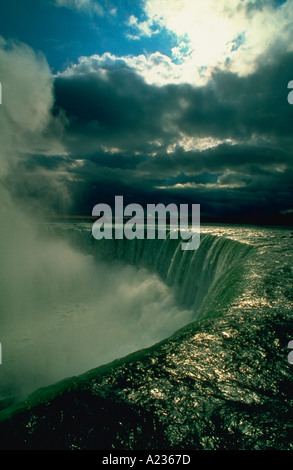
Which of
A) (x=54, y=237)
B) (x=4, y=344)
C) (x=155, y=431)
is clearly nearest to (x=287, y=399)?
(x=155, y=431)

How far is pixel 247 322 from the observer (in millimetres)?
2945

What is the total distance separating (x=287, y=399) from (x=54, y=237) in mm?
20103

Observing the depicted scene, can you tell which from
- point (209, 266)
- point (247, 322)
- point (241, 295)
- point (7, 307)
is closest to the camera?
point (247, 322)

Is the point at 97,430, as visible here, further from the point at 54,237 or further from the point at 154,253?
the point at 54,237

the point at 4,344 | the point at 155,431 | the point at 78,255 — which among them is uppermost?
the point at 155,431

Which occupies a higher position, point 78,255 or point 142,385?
point 142,385

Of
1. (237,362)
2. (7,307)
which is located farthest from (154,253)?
(237,362)

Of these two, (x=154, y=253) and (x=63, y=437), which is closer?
(x=63, y=437)

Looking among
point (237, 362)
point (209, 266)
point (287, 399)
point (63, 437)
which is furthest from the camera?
point (209, 266)

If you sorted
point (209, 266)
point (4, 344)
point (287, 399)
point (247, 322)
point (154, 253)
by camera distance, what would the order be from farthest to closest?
point (154, 253) < point (209, 266) < point (4, 344) < point (247, 322) < point (287, 399)

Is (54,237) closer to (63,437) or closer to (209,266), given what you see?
(209,266)

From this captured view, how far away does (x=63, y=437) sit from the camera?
1439 millimetres

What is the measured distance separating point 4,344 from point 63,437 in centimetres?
909

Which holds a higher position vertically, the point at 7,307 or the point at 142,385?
the point at 142,385
